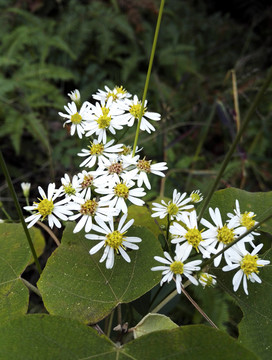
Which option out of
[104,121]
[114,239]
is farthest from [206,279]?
[104,121]

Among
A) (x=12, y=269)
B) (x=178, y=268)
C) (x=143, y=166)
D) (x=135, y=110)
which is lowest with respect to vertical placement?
(x=12, y=269)

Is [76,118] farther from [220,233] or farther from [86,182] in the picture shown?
[220,233]

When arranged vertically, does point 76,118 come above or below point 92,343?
above

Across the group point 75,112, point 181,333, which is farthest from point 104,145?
point 181,333

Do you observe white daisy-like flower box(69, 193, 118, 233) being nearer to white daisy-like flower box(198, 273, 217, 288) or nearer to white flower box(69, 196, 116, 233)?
white flower box(69, 196, 116, 233)

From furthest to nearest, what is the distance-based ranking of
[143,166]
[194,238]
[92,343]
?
[143,166] < [194,238] < [92,343]

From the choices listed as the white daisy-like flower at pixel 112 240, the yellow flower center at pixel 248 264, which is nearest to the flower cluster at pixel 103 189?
the white daisy-like flower at pixel 112 240

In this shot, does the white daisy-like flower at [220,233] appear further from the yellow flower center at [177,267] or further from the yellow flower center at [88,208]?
Answer: the yellow flower center at [88,208]
